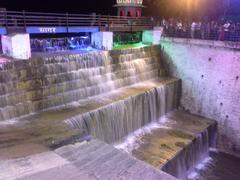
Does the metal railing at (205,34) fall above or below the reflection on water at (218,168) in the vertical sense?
above

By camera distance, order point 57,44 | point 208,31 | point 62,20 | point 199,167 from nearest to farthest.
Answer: point 199,167, point 62,20, point 57,44, point 208,31

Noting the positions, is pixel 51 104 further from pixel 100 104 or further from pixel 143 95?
pixel 143 95

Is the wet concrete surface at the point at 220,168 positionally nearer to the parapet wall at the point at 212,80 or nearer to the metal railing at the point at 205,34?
the parapet wall at the point at 212,80

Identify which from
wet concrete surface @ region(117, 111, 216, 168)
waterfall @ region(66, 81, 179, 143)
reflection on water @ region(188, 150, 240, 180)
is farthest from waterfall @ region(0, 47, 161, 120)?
reflection on water @ region(188, 150, 240, 180)

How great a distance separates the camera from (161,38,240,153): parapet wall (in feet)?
43.7

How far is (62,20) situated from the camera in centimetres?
1282

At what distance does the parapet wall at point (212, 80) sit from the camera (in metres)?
13.3

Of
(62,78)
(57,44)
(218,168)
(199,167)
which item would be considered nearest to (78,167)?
(62,78)

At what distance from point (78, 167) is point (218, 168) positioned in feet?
28.3

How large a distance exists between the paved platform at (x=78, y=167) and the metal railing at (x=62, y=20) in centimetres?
665

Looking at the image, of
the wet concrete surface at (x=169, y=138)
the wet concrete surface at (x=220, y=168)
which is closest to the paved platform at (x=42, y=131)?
the wet concrete surface at (x=169, y=138)

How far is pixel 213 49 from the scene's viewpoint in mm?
13961

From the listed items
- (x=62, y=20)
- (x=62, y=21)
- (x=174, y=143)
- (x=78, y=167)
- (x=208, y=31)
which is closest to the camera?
(x=78, y=167)

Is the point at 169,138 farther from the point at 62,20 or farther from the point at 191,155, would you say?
the point at 62,20
